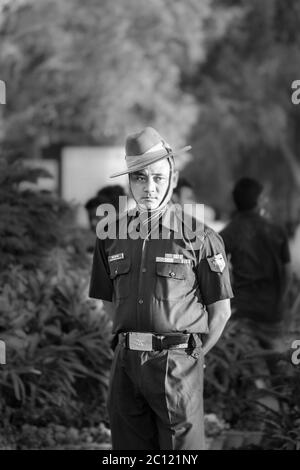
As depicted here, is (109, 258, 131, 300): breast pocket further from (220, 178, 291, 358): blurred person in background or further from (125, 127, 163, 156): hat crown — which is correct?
(220, 178, 291, 358): blurred person in background

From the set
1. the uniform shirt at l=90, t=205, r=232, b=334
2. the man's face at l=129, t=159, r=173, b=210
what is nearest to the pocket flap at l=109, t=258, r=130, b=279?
the uniform shirt at l=90, t=205, r=232, b=334

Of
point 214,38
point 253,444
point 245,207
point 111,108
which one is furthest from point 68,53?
point 253,444

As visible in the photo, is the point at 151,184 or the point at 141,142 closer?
the point at 151,184

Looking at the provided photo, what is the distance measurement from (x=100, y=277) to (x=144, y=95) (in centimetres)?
2246

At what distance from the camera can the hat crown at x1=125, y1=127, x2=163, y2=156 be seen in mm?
5535

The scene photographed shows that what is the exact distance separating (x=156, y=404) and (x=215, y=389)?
345 cm

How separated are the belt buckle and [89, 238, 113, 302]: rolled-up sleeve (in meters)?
0.48

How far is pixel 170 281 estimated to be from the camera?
536cm

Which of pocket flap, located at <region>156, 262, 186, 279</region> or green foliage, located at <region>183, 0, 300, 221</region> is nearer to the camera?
pocket flap, located at <region>156, 262, 186, 279</region>

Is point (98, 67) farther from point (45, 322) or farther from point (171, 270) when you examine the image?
point (171, 270)

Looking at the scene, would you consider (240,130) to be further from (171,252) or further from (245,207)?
(171,252)

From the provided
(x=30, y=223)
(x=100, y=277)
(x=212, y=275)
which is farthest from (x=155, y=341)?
(x=30, y=223)

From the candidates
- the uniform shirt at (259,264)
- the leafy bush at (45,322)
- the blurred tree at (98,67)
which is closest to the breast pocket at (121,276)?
the leafy bush at (45,322)

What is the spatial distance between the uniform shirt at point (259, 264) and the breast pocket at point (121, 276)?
347 centimetres
